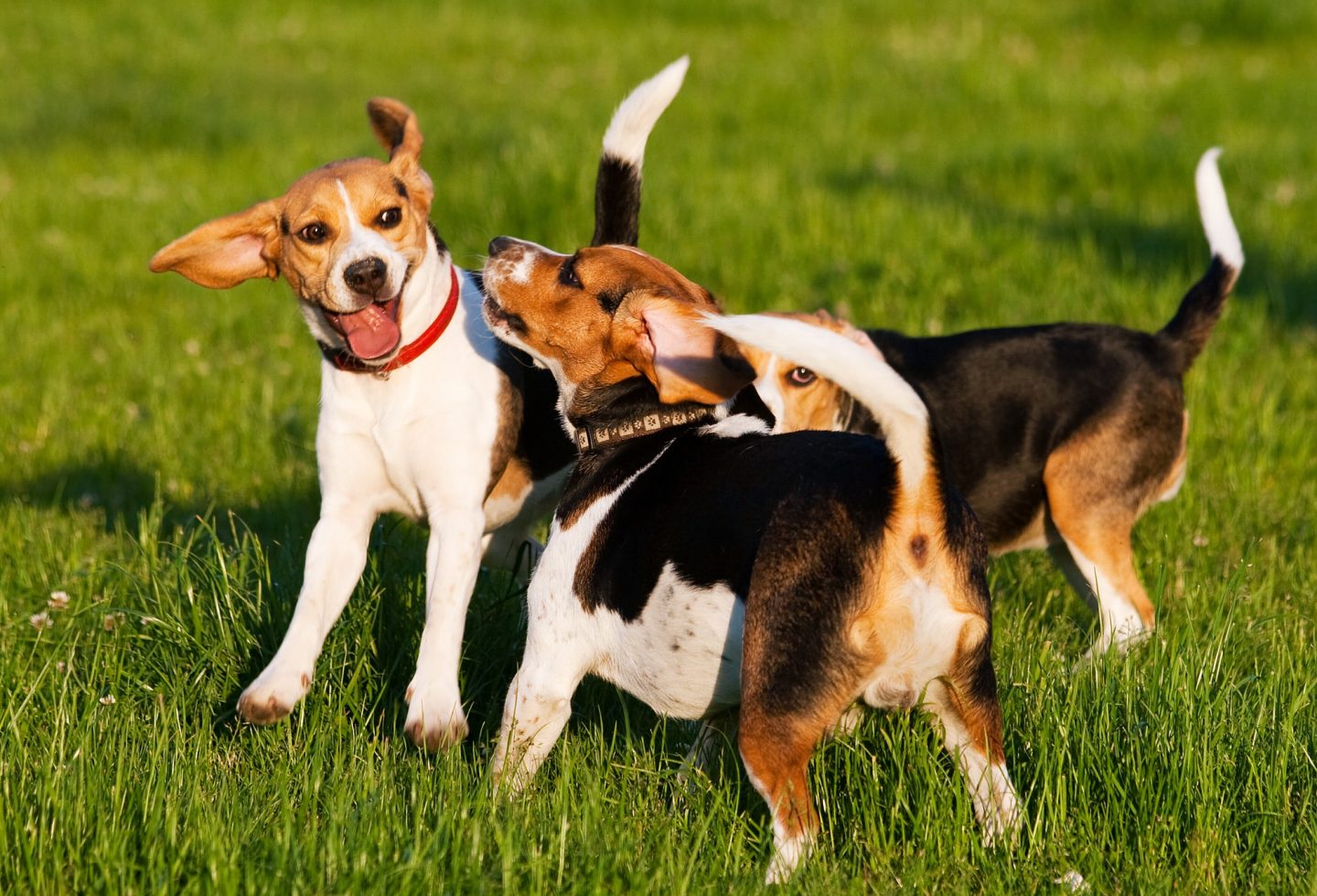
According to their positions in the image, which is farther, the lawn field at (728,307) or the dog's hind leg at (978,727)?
the lawn field at (728,307)

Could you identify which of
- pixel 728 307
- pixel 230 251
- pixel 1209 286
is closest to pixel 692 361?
pixel 230 251

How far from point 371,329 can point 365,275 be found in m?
0.19

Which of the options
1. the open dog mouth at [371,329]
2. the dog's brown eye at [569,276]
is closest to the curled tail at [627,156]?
the dog's brown eye at [569,276]

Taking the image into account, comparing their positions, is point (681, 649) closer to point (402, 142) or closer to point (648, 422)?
point (648, 422)

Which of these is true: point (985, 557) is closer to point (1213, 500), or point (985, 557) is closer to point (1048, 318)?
point (1213, 500)

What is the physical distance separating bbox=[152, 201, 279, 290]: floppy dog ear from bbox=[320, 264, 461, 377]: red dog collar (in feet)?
1.17

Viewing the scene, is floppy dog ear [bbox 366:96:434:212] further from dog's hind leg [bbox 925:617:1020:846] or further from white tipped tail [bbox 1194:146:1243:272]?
white tipped tail [bbox 1194:146:1243:272]

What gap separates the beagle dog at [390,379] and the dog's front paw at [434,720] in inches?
1.1

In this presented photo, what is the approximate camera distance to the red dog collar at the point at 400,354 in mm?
4652

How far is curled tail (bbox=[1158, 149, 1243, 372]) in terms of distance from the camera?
5789 millimetres

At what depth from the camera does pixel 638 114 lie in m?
4.95

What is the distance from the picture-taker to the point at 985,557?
3.56 metres

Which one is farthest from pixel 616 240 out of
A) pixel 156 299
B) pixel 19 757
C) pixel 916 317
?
pixel 156 299

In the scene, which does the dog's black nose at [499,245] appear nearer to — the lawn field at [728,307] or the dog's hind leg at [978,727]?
the lawn field at [728,307]
